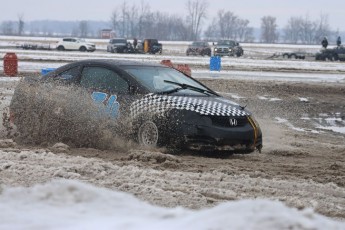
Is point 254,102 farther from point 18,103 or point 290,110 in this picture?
point 18,103

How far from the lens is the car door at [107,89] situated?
9107mm

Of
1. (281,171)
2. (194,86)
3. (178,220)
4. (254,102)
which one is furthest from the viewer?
(254,102)

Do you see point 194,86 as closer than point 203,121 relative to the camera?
No

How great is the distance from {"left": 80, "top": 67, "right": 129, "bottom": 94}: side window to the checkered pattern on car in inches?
17.4

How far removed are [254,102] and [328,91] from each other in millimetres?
4609

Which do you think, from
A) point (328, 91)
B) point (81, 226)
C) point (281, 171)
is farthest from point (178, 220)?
point (328, 91)

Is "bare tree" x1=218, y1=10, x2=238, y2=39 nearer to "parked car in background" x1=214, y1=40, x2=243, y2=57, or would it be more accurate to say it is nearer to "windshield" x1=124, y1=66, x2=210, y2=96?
"parked car in background" x1=214, y1=40, x2=243, y2=57

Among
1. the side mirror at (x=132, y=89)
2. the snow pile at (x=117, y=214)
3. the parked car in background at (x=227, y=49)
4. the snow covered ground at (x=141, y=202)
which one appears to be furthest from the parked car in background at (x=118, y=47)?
the snow pile at (x=117, y=214)

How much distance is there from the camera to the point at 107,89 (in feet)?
30.9

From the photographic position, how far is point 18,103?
995 centimetres

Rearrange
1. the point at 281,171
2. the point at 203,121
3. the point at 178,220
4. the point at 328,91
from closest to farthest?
the point at 178,220
the point at 281,171
the point at 203,121
the point at 328,91

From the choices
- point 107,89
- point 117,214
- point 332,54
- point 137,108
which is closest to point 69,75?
point 107,89

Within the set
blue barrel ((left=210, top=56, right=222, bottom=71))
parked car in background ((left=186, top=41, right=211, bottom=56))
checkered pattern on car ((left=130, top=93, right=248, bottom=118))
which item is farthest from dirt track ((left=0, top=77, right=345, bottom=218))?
parked car in background ((left=186, top=41, right=211, bottom=56))

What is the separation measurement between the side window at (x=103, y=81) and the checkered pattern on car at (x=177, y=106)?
441 millimetres
